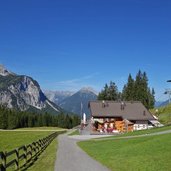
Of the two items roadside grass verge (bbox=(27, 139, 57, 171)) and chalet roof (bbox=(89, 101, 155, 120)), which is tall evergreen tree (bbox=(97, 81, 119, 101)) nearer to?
chalet roof (bbox=(89, 101, 155, 120))

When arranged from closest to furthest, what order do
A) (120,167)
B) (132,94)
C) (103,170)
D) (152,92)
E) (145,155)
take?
(103,170) → (120,167) → (145,155) → (132,94) → (152,92)

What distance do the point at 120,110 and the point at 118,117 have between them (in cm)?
273

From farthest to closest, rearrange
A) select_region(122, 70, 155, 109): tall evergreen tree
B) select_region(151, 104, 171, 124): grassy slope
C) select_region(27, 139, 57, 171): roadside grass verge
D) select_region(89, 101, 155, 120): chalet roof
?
select_region(122, 70, 155, 109): tall evergreen tree < select_region(89, 101, 155, 120): chalet roof < select_region(151, 104, 171, 124): grassy slope < select_region(27, 139, 57, 171): roadside grass verge

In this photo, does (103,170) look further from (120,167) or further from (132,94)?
(132,94)

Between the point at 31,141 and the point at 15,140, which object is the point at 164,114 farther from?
the point at 31,141

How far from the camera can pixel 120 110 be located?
366 ft

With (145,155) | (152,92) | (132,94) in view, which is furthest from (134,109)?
(145,155)

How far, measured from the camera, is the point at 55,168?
2483 cm

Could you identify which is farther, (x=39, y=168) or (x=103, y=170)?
(x=39, y=168)

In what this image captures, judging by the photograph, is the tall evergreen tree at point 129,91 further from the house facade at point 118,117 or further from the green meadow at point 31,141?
the green meadow at point 31,141

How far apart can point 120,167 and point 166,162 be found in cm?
291

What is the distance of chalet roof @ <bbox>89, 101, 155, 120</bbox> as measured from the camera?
109062 mm

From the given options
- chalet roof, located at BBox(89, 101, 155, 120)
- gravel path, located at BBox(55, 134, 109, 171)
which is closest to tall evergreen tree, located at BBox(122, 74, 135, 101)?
chalet roof, located at BBox(89, 101, 155, 120)

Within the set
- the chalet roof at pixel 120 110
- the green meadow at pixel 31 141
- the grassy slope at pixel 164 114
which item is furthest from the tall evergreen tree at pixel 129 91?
the green meadow at pixel 31 141
